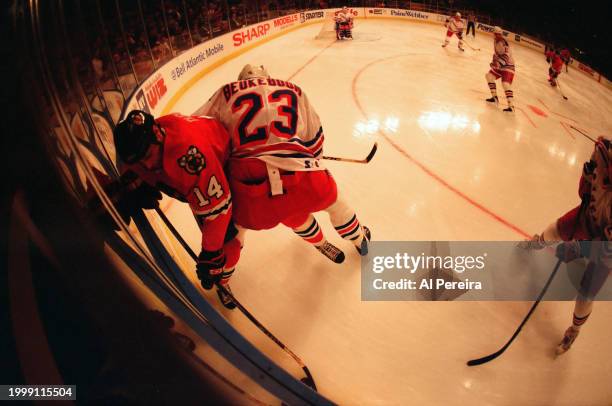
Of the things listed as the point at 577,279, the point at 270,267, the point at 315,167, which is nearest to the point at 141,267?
the point at 315,167

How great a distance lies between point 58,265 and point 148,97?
3695 millimetres

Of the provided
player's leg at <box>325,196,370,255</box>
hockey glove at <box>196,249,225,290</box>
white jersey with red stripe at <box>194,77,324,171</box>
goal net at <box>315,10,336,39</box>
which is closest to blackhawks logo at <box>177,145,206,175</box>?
white jersey with red stripe at <box>194,77,324,171</box>

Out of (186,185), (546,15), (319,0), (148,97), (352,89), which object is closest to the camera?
(186,185)

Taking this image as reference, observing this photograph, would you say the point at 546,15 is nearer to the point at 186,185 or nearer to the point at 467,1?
the point at 467,1

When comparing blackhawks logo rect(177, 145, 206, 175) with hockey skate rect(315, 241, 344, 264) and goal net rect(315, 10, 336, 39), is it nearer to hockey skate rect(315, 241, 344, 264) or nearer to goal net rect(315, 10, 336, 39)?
hockey skate rect(315, 241, 344, 264)

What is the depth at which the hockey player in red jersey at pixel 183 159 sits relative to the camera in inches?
46.0

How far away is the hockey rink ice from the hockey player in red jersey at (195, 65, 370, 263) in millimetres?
653

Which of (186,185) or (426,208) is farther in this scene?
(426,208)

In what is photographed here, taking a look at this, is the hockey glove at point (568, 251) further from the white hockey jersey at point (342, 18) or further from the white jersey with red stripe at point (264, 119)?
the white hockey jersey at point (342, 18)

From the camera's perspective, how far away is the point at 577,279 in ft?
7.06

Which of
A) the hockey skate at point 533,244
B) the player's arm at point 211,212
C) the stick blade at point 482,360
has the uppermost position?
the player's arm at point 211,212

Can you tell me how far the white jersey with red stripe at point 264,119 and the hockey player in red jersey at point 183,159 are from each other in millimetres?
81

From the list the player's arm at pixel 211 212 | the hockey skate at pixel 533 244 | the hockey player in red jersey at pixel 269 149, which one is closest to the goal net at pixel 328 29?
the hockey skate at pixel 533 244

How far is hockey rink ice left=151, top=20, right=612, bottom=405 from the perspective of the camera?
169cm
